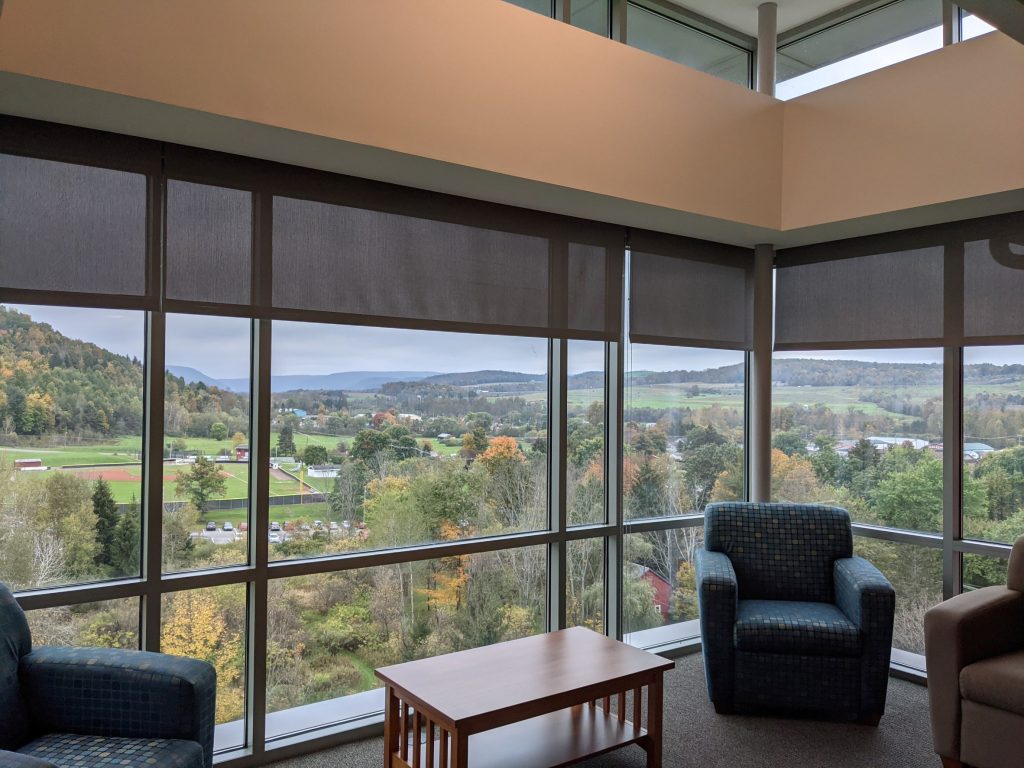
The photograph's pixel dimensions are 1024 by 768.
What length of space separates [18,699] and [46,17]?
2.04 m

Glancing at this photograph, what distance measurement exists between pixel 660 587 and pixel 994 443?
1956 mm

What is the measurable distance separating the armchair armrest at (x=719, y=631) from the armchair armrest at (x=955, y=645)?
0.83 metres

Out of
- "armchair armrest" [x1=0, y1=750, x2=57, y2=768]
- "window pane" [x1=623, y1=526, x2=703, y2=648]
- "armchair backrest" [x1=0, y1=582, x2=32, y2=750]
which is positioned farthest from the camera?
"window pane" [x1=623, y1=526, x2=703, y2=648]

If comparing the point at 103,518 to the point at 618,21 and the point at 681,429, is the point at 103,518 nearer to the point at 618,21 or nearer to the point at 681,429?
the point at 681,429

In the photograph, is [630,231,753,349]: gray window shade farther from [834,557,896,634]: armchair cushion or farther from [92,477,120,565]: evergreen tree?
[92,477,120,565]: evergreen tree

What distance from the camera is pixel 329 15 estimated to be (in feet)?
8.74

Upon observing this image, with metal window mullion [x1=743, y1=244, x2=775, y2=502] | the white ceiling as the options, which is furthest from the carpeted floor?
the white ceiling

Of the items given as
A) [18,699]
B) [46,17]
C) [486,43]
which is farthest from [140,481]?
[486,43]

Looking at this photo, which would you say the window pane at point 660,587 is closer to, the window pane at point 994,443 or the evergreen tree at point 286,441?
the window pane at point 994,443

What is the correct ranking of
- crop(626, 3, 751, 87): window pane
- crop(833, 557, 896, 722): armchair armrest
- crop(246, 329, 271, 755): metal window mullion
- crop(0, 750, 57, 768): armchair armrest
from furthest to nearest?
crop(626, 3, 751, 87): window pane < crop(833, 557, 896, 722): armchair armrest < crop(246, 329, 271, 755): metal window mullion < crop(0, 750, 57, 768): armchair armrest

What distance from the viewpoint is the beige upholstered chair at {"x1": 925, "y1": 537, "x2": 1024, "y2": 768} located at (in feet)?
9.20

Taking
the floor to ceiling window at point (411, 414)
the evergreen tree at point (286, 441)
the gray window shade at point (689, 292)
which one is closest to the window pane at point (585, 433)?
the floor to ceiling window at point (411, 414)

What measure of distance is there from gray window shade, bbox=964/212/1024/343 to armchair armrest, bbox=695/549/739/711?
1.88 meters

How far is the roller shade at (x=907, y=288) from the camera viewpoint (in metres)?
3.80
